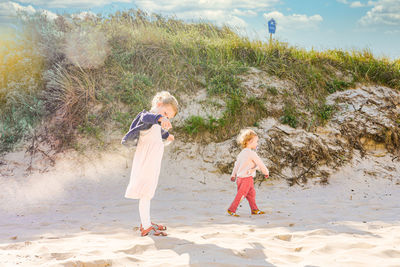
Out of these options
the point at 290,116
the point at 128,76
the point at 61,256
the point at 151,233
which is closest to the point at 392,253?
the point at 151,233

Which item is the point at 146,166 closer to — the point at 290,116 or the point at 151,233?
the point at 151,233

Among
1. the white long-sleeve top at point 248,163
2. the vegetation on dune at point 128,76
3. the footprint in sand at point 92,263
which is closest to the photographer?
the footprint in sand at point 92,263

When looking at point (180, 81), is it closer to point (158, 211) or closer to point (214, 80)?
point (214, 80)

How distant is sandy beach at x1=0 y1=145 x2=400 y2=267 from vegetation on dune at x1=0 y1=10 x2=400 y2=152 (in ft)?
3.49

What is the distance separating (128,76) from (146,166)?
5154 millimetres

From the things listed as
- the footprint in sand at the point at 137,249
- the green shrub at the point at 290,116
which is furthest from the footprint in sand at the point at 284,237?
the green shrub at the point at 290,116

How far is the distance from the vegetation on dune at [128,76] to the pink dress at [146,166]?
12.7ft

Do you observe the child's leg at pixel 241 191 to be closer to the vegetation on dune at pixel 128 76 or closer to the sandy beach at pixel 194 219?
the sandy beach at pixel 194 219

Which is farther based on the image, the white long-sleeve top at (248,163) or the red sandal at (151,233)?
the white long-sleeve top at (248,163)

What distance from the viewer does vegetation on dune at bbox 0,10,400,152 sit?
8.30m

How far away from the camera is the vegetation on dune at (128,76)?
8.30 metres

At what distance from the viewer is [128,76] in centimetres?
888

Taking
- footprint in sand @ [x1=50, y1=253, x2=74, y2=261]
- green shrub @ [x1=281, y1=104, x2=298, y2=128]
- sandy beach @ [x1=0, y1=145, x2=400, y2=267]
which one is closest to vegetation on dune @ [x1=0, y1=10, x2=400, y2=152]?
green shrub @ [x1=281, y1=104, x2=298, y2=128]

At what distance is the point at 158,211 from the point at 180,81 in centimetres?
411
